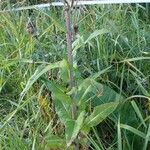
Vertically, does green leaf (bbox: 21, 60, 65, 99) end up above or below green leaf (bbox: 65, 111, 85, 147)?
above

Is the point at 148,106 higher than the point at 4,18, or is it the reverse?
the point at 4,18

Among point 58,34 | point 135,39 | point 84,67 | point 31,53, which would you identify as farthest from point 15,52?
point 135,39

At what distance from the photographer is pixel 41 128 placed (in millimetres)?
1793

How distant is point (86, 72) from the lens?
205 cm

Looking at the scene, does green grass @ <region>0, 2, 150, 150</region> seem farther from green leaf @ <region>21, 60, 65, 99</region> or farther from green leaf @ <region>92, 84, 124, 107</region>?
green leaf @ <region>21, 60, 65, 99</region>

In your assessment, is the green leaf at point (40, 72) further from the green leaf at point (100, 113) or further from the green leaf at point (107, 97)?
the green leaf at point (107, 97)

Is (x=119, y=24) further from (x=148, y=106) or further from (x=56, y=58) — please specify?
(x=148, y=106)

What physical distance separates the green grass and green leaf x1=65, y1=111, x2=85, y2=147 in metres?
0.13

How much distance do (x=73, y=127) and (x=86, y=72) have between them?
68 centimetres

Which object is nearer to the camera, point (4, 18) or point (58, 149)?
point (58, 149)

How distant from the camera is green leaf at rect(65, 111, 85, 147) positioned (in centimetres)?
135

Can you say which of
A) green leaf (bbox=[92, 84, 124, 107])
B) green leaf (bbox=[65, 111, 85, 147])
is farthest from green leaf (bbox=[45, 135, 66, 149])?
green leaf (bbox=[92, 84, 124, 107])

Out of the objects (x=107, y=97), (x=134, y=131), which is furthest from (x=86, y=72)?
(x=134, y=131)

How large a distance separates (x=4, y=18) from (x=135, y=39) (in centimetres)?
81
